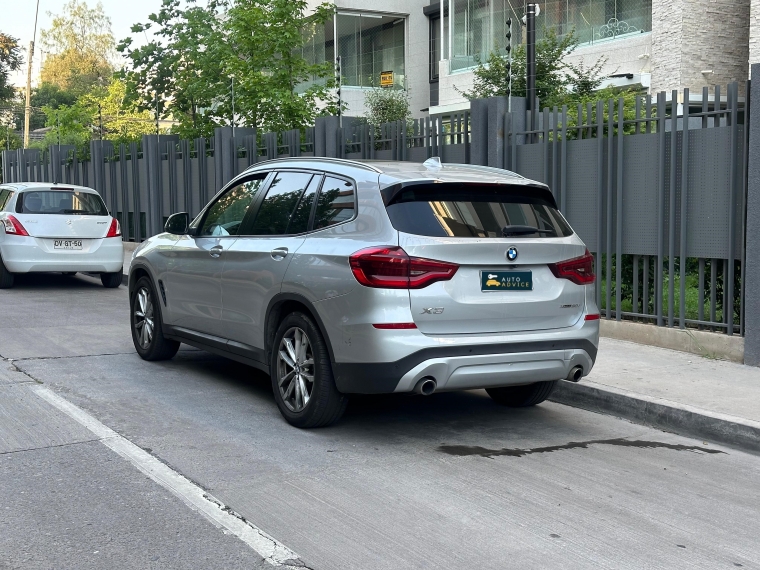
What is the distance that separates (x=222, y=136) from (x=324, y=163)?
A: 12.2 meters

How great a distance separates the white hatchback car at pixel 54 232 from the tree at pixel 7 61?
4360 centimetres

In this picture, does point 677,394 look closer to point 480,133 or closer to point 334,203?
point 334,203

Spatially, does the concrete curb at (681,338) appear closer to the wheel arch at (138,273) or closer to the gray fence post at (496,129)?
the gray fence post at (496,129)

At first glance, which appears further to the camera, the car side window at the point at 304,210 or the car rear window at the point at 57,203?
the car rear window at the point at 57,203

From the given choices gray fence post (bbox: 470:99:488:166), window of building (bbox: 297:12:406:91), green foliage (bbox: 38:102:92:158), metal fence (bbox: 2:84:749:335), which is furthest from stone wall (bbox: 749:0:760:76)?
green foliage (bbox: 38:102:92:158)

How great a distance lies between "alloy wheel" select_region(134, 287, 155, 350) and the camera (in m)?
Answer: 8.93

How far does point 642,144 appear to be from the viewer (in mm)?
9688

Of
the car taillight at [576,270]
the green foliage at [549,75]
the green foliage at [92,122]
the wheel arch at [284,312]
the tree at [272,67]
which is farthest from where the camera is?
the green foliage at [92,122]

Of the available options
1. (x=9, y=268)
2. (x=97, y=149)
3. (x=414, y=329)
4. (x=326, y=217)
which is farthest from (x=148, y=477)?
(x=97, y=149)

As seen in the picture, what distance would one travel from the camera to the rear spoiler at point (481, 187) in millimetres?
6223

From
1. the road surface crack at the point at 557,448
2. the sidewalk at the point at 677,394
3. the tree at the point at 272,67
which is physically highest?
the tree at the point at 272,67

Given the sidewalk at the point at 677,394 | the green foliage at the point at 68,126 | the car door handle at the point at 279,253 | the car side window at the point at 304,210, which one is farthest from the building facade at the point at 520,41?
the car door handle at the point at 279,253

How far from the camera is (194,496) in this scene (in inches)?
200

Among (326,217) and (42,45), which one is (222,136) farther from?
(42,45)
